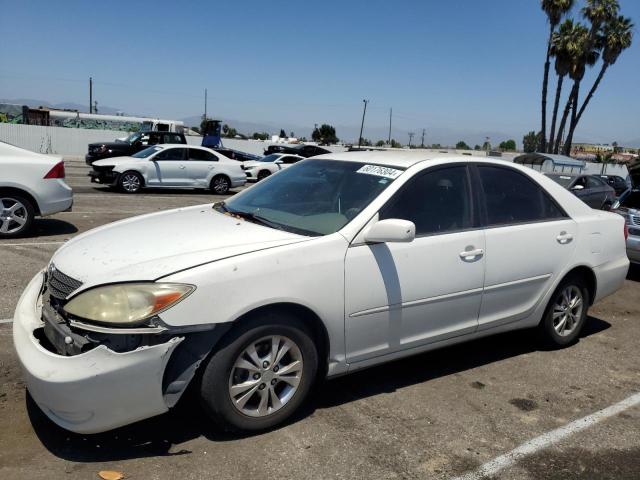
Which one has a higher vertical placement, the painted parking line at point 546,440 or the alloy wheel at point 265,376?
the alloy wheel at point 265,376

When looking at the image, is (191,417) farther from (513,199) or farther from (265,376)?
(513,199)

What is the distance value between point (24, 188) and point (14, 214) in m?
0.43

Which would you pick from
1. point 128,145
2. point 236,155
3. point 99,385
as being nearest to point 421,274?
point 99,385

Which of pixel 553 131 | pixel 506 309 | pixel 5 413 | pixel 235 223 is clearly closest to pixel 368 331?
pixel 235 223

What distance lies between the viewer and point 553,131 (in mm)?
39969

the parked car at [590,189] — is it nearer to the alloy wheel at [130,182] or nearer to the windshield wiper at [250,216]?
the alloy wheel at [130,182]

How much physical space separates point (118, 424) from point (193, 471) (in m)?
0.44

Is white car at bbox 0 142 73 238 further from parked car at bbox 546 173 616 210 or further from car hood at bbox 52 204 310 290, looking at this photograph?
parked car at bbox 546 173 616 210

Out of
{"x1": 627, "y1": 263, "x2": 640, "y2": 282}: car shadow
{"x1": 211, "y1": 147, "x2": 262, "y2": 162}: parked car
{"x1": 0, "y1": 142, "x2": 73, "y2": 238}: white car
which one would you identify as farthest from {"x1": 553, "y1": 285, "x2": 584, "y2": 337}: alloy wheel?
{"x1": 211, "y1": 147, "x2": 262, "y2": 162}: parked car

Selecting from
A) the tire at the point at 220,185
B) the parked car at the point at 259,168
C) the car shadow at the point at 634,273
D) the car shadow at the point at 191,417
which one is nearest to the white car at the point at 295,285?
the car shadow at the point at 191,417

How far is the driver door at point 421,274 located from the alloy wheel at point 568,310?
1.11 metres

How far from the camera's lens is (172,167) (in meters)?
16.8

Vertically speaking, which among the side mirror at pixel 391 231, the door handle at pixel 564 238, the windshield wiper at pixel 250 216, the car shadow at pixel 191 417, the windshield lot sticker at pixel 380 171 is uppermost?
the windshield lot sticker at pixel 380 171

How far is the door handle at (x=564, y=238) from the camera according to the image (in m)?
4.53
